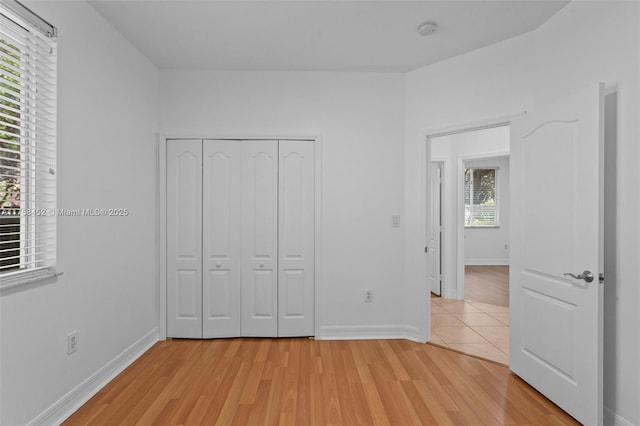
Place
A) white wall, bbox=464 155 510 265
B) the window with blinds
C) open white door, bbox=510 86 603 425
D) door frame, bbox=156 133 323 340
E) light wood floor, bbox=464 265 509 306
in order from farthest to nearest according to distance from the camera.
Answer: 1. white wall, bbox=464 155 510 265
2. light wood floor, bbox=464 265 509 306
3. door frame, bbox=156 133 323 340
4. open white door, bbox=510 86 603 425
5. the window with blinds

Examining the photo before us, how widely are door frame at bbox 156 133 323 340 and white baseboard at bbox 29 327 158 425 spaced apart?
13.1 inches

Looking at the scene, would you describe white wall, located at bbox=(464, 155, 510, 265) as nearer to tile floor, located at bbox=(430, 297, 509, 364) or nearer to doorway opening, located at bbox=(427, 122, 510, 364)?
doorway opening, located at bbox=(427, 122, 510, 364)

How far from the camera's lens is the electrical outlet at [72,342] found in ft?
6.74

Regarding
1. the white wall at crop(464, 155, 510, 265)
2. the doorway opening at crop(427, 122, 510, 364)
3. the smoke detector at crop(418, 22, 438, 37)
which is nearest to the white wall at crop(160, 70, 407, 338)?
the doorway opening at crop(427, 122, 510, 364)

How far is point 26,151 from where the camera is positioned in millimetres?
1819

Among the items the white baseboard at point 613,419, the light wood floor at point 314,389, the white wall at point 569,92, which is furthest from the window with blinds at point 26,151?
the white baseboard at point 613,419

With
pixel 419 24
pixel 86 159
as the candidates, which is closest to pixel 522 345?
pixel 419 24

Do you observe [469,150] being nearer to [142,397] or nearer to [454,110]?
[454,110]

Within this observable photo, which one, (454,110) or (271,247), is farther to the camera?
(271,247)

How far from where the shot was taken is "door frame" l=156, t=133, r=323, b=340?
10.5 ft

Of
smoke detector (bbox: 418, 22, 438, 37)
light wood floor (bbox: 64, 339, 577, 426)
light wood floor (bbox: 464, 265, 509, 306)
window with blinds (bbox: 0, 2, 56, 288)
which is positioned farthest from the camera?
light wood floor (bbox: 464, 265, 509, 306)

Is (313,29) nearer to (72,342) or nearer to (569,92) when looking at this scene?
(569,92)

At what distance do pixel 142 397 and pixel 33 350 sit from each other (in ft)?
2.49

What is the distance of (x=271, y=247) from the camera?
3.28m
